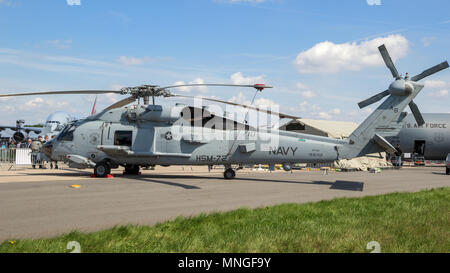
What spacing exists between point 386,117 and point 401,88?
1334 millimetres

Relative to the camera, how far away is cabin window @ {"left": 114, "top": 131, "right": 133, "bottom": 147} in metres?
17.8

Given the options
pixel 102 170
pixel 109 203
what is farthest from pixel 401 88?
pixel 102 170

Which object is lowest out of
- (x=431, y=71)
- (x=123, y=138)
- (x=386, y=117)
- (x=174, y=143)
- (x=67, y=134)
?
(x=174, y=143)

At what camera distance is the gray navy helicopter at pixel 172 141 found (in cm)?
1678

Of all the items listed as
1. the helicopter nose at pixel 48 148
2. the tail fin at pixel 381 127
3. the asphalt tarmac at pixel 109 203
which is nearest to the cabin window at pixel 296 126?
the tail fin at pixel 381 127

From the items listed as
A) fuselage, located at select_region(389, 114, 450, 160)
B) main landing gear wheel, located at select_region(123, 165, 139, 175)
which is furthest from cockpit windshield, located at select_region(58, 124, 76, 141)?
fuselage, located at select_region(389, 114, 450, 160)

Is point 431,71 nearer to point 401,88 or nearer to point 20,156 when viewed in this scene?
point 401,88

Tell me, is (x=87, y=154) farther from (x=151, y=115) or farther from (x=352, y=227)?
(x=352, y=227)

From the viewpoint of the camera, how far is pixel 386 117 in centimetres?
1545

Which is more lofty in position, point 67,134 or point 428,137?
point 428,137

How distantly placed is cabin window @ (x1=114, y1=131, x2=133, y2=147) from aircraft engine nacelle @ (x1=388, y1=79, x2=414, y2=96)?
12127mm

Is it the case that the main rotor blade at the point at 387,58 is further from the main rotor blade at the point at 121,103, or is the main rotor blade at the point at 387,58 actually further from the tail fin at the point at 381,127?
the main rotor blade at the point at 121,103

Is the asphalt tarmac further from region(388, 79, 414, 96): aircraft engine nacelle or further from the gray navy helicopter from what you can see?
region(388, 79, 414, 96): aircraft engine nacelle

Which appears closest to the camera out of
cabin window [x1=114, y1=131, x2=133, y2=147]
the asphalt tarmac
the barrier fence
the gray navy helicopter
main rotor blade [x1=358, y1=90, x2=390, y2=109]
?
the asphalt tarmac
